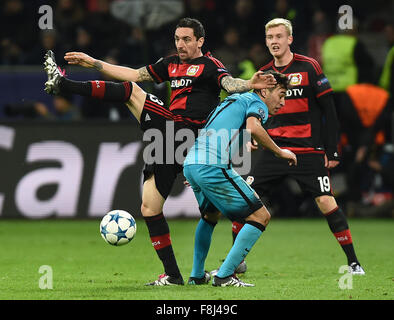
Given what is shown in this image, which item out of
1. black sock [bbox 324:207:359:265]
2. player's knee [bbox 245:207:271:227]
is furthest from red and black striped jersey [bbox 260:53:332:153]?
player's knee [bbox 245:207:271:227]

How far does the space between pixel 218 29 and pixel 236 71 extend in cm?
254

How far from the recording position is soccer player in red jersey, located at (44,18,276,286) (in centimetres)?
696

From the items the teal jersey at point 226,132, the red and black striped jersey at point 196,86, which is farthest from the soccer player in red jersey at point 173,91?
the teal jersey at point 226,132

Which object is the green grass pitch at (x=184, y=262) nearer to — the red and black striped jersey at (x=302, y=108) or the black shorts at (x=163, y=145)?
the black shorts at (x=163, y=145)

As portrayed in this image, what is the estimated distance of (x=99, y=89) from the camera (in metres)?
6.97

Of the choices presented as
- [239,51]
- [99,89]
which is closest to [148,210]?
[99,89]

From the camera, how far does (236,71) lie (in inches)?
572

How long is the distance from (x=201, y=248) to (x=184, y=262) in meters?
1.81

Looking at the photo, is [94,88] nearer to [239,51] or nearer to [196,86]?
[196,86]

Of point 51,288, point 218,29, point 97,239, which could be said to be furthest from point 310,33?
point 51,288

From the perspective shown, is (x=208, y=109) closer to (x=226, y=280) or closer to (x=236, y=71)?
(x=226, y=280)

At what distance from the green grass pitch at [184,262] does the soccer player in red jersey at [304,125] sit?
797mm

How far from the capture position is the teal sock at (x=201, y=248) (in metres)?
7.28

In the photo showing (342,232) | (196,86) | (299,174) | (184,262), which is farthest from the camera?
(184,262)
